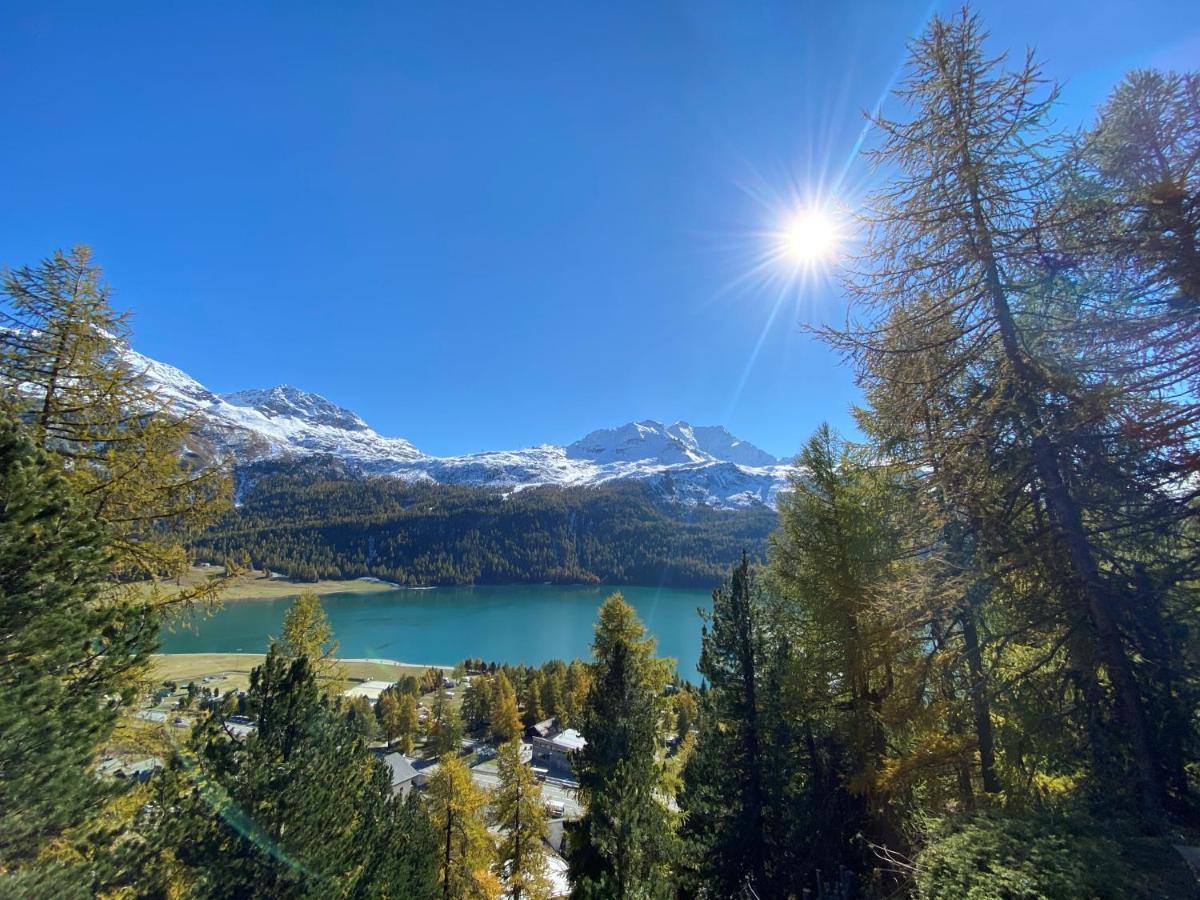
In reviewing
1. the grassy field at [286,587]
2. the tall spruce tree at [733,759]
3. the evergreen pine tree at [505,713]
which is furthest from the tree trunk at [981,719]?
the grassy field at [286,587]

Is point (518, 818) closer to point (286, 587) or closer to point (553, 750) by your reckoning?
point (553, 750)

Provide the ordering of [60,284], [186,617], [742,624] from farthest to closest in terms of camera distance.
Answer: [742,624], [186,617], [60,284]

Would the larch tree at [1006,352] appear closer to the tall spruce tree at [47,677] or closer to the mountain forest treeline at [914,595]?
the mountain forest treeline at [914,595]

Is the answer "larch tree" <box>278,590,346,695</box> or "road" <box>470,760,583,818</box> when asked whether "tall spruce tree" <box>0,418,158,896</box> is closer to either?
"larch tree" <box>278,590,346,695</box>

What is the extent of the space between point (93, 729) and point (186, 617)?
1920 millimetres

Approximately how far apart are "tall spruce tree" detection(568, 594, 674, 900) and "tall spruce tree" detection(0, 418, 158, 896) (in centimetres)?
702

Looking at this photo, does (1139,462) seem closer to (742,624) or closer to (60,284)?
(742,624)

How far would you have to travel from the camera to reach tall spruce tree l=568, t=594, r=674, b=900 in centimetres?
887

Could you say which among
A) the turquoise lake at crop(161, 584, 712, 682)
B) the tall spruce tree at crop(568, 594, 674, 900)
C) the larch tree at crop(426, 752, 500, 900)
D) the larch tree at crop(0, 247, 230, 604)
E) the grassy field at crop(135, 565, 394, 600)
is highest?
the larch tree at crop(0, 247, 230, 604)

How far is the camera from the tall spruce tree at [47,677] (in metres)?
3.97

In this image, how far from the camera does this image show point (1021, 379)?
5281 millimetres

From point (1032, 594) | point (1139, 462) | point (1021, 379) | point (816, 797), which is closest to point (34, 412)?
point (1021, 379)

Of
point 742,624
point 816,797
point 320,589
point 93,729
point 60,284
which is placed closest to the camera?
point 93,729

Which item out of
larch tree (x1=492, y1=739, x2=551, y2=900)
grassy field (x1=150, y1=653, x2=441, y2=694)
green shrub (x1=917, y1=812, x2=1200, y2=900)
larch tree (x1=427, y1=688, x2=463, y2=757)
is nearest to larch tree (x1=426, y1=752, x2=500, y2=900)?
larch tree (x1=492, y1=739, x2=551, y2=900)
